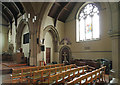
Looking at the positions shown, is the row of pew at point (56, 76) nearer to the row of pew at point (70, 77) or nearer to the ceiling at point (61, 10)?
the row of pew at point (70, 77)

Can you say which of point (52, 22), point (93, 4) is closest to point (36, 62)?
point (52, 22)

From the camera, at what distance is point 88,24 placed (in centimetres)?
952

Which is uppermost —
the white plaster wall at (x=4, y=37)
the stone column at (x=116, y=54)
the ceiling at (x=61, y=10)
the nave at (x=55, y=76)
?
the ceiling at (x=61, y=10)

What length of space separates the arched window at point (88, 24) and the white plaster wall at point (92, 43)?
0.50 m

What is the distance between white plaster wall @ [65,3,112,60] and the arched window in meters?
0.50

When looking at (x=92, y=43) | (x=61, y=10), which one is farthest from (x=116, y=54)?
(x=61, y=10)

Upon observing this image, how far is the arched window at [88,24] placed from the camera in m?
8.90

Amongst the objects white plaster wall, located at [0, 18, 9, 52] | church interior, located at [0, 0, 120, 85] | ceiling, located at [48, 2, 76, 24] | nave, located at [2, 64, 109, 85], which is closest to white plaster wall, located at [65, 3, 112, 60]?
church interior, located at [0, 0, 120, 85]

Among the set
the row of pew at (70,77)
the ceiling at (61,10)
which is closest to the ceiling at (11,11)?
the ceiling at (61,10)

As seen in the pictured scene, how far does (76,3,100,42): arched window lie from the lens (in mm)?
8898

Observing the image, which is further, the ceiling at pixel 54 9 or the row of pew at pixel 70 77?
the ceiling at pixel 54 9

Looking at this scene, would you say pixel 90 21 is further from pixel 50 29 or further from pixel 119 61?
pixel 119 61

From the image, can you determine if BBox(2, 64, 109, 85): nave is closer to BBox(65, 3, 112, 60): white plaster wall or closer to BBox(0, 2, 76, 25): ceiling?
BBox(65, 3, 112, 60): white plaster wall

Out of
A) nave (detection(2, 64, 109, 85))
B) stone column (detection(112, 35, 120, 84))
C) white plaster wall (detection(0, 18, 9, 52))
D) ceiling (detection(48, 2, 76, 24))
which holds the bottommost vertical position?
nave (detection(2, 64, 109, 85))
